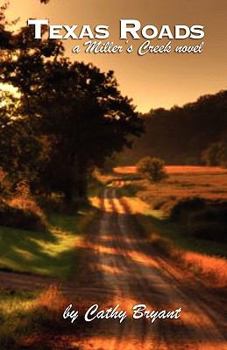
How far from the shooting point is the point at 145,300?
82.9 feet

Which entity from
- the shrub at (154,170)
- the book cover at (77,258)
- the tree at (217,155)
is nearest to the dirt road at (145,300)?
the book cover at (77,258)

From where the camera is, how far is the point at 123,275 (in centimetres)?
3344


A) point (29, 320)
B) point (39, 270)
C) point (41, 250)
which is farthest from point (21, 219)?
point (29, 320)

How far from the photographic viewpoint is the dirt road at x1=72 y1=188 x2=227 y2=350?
60.4 ft

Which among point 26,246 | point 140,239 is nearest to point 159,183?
point 140,239

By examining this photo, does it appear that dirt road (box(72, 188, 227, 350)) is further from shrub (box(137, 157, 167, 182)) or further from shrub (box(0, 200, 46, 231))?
shrub (box(137, 157, 167, 182))

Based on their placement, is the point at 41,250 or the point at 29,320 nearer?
the point at 29,320

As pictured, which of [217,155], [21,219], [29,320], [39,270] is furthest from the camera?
[217,155]

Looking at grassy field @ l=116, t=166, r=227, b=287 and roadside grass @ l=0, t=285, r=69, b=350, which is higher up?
roadside grass @ l=0, t=285, r=69, b=350

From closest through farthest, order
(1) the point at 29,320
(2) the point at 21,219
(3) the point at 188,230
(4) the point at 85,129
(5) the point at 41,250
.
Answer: (1) the point at 29,320 → (5) the point at 41,250 → (2) the point at 21,219 → (3) the point at 188,230 → (4) the point at 85,129

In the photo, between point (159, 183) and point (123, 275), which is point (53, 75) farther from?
point (159, 183)

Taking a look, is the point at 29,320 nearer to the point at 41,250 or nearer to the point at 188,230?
the point at 41,250

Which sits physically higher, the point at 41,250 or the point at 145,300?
the point at 145,300

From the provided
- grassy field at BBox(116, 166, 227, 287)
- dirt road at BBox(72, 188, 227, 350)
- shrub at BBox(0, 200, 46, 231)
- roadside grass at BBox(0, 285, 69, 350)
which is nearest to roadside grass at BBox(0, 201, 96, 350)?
roadside grass at BBox(0, 285, 69, 350)
